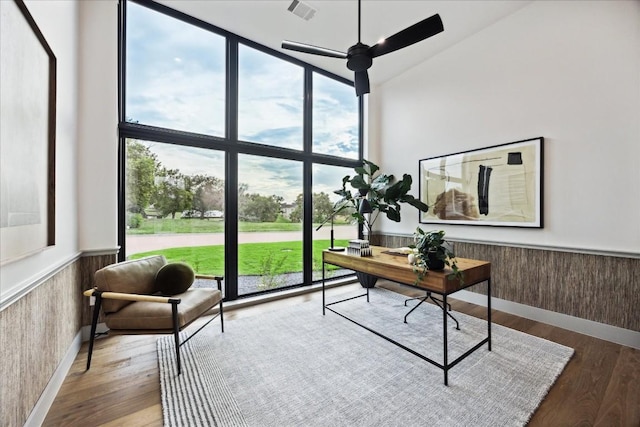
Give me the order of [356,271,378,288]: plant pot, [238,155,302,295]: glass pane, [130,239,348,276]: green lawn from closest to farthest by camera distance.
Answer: [130,239,348,276]: green lawn
[238,155,302,295]: glass pane
[356,271,378,288]: plant pot

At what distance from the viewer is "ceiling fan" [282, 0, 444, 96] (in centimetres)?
197

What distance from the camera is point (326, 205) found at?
4320 mm

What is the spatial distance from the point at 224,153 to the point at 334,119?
79.6 inches

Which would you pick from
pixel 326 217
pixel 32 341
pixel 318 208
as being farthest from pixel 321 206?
pixel 32 341

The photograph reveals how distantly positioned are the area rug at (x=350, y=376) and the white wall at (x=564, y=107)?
128 cm

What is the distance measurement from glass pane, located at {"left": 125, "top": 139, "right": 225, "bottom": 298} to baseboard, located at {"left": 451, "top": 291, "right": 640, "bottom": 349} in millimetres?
3485

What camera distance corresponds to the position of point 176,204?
301cm

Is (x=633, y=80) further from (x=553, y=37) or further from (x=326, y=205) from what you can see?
(x=326, y=205)

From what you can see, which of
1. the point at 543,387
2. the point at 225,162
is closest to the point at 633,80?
the point at 543,387

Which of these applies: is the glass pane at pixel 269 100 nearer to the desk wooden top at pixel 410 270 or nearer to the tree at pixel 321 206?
the tree at pixel 321 206

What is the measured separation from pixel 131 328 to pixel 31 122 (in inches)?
58.4

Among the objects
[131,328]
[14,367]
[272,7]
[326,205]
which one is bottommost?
[131,328]

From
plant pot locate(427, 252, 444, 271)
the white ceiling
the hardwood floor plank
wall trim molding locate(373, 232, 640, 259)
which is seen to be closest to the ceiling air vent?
the white ceiling

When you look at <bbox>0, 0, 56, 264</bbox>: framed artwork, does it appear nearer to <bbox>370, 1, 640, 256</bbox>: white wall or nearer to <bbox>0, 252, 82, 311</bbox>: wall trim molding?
<bbox>0, 252, 82, 311</bbox>: wall trim molding
